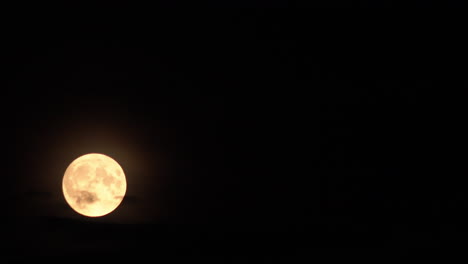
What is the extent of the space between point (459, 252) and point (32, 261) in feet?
23.2

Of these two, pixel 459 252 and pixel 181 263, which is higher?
pixel 181 263

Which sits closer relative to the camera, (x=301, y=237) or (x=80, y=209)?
(x=80, y=209)

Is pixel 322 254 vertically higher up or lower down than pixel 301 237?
lower down

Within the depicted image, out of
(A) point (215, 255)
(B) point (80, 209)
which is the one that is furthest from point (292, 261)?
(B) point (80, 209)

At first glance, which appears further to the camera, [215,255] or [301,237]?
[301,237]

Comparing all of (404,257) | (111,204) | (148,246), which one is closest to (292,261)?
(404,257)

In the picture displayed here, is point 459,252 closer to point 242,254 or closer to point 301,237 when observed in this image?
point 301,237

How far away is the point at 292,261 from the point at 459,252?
2785 mm

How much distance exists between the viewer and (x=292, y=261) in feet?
21.7

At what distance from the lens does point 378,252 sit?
6.66 meters

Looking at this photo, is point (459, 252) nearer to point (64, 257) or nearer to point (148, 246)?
point (148, 246)

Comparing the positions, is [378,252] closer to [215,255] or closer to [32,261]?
[215,255]

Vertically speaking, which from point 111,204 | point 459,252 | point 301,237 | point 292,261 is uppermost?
point 111,204

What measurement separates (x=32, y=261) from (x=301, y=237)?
15.2 ft
